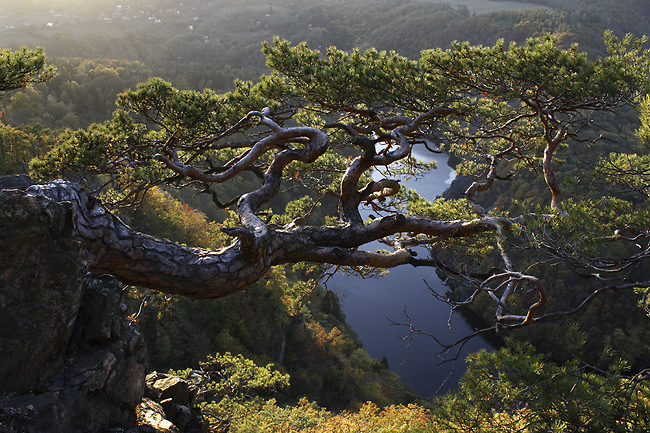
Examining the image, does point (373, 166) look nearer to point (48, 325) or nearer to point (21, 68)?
point (48, 325)

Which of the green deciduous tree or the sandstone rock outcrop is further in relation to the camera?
the green deciduous tree

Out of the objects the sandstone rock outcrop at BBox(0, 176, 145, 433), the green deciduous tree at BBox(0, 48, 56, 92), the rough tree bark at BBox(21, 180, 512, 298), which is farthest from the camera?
the green deciduous tree at BBox(0, 48, 56, 92)

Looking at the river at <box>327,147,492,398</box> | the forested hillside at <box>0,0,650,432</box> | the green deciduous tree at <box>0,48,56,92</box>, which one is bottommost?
the river at <box>327,147,492,398</box>

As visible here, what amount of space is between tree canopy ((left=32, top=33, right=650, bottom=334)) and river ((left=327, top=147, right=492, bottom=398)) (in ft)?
53.3

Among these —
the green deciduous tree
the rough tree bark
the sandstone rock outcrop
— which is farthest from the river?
the sandstone rock outcrop

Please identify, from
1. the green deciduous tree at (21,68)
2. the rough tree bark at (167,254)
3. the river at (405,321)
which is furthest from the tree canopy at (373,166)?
the river at (405,321)

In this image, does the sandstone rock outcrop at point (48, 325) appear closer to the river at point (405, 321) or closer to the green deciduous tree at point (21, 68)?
the green deciduous tree at point (21, 68)

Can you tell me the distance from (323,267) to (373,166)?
5.11 feet

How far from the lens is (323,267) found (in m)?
5.73

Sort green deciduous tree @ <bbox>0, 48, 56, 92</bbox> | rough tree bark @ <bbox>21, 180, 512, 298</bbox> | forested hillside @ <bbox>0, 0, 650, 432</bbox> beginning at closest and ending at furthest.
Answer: rough tree bark @ <bbox>21, 180, 512, 298</bbox>, forested hillside @ <bbox>0, 0, 650, 432</bbox>, green deciduous tree @ <bbox>0, 48, 56, 92</bbox>

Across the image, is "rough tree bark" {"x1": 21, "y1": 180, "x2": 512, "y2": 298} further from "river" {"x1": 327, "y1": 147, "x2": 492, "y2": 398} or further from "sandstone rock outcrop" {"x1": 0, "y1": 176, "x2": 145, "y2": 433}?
"river" {"x1": 327, "y1": 147, "x2": 492, "y2": 398}

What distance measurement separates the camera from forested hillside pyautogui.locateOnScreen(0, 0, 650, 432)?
11.3 ft

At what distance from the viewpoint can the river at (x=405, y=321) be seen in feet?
71.5

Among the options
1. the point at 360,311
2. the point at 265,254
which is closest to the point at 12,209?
the point at 265,254
